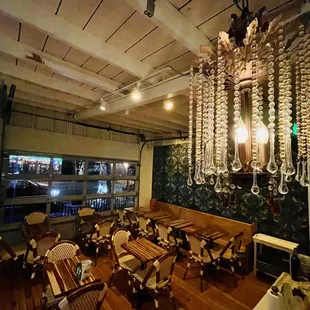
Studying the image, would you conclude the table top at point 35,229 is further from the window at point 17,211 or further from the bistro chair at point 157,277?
the bistro chair at point 157,277

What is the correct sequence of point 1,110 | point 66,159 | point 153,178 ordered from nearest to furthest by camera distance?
point 1,110
point 66,159
point 153,178

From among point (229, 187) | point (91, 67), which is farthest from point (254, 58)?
point (91, 67)

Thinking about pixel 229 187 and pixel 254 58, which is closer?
pixel 254 58

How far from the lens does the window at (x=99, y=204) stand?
523 cm

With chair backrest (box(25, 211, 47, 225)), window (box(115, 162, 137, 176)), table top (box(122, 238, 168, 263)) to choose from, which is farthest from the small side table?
chair backrest (box(25, 211, 47, 225))

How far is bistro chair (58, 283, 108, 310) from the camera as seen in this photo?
1.62 metres

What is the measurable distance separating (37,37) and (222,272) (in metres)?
4.56

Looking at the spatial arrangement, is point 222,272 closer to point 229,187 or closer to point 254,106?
point 229,187

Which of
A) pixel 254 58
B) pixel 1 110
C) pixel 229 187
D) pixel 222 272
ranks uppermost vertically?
pixel 1 110

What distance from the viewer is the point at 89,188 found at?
17.0ft

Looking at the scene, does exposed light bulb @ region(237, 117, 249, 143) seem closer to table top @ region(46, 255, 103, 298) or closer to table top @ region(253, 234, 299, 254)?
table top @ region(46, 255, 103, 298)

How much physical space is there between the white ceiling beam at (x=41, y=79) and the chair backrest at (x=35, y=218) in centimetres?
293

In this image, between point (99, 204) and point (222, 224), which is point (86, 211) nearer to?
point (99, 204)

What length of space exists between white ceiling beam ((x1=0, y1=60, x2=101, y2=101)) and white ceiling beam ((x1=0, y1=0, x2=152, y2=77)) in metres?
1.24
